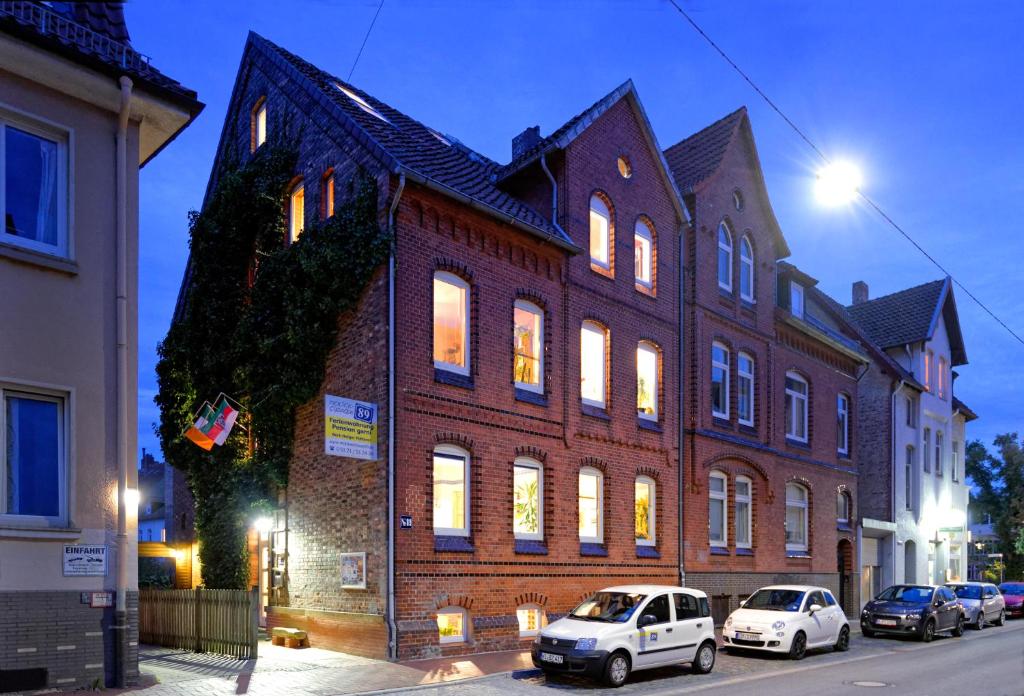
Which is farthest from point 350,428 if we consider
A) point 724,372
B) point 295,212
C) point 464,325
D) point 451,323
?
point 724,372

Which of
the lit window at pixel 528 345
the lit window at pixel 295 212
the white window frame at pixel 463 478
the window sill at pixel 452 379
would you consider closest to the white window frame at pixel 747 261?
the lit window at pixel 528 345

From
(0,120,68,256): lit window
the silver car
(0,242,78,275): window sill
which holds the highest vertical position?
(0,120,68,256): lit window

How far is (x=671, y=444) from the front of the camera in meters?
24.3

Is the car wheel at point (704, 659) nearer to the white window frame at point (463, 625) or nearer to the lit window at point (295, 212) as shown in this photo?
the white window frame at point (463, 625)

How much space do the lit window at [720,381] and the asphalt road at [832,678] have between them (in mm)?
7805

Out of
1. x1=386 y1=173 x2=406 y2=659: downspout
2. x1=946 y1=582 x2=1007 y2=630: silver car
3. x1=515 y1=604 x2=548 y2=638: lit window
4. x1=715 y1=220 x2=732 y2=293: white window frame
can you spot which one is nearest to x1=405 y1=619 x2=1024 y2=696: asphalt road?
x1=386 y1=173 x2=406 y2=659: downspout

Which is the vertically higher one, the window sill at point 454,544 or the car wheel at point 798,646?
the window sill at point 454,544

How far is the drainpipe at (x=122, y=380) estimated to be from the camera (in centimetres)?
1269

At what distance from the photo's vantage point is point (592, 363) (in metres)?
22.2

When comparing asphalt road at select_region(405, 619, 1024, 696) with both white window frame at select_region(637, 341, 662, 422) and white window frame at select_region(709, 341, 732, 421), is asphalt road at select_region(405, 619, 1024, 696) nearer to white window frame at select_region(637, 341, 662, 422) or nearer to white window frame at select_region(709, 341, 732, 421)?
white window frame at select_region(637, 341, 662, 422)

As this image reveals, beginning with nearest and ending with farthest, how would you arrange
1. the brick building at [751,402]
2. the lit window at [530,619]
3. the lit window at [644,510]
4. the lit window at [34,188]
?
the lit window at [34,188]
the lit window at [530,619]
the lit window at [644,510]
the brick building at [751,402]

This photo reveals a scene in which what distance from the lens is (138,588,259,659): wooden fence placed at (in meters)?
15.9

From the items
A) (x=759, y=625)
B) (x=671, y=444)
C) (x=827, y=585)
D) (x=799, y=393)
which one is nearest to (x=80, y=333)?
(x=759, y=625)

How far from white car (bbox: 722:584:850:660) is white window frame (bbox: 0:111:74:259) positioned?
14.7 metres
